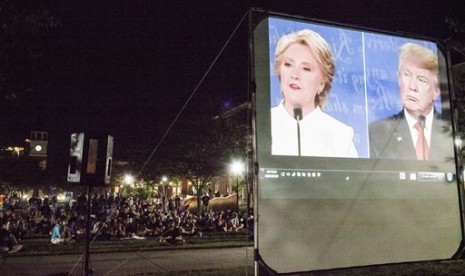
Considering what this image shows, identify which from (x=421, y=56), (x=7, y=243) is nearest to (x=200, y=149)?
(x=7, y=243)

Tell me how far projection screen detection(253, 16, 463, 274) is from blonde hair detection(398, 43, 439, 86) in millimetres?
36

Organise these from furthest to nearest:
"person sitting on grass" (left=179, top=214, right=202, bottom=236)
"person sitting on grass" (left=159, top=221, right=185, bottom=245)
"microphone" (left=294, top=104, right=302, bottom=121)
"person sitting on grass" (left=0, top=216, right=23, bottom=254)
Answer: "person sitting on grass" (left=179, top=214, right=202, bottom=236) < "person sitting on grass" (left=159, top=221, right=185, bottom=245) < "person sitting on grass" (left=0, top=216, right=23, bottom=254) < "microphone" (left=294, top=104, right=302, bottom=121)

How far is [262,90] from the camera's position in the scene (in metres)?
8.22

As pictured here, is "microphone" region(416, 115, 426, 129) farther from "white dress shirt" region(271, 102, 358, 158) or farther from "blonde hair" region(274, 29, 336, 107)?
"blonde hair" region(274, 29, 336, 107)

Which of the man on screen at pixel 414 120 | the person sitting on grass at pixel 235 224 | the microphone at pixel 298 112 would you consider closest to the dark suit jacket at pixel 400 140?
the man on screen at pixel 414 120

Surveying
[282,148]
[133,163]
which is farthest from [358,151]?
[133,163]

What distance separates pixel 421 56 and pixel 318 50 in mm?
2869

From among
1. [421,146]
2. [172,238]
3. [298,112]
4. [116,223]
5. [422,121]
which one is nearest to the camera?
[298,112]

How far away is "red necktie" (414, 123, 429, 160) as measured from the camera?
951 centimetres


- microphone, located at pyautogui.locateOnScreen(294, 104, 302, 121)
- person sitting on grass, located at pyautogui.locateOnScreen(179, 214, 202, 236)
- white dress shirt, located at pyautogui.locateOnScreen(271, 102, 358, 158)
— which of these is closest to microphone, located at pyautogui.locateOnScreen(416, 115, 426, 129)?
white dress shirt, located at pyautogui.locateOnScreen(271, 102, 358, 158)

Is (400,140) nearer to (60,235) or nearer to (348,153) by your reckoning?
(348,153)

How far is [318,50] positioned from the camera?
897cm

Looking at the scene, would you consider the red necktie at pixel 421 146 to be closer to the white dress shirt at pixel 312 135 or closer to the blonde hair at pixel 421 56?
the blonde hair at pixel 421 56

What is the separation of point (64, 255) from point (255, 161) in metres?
8.13
